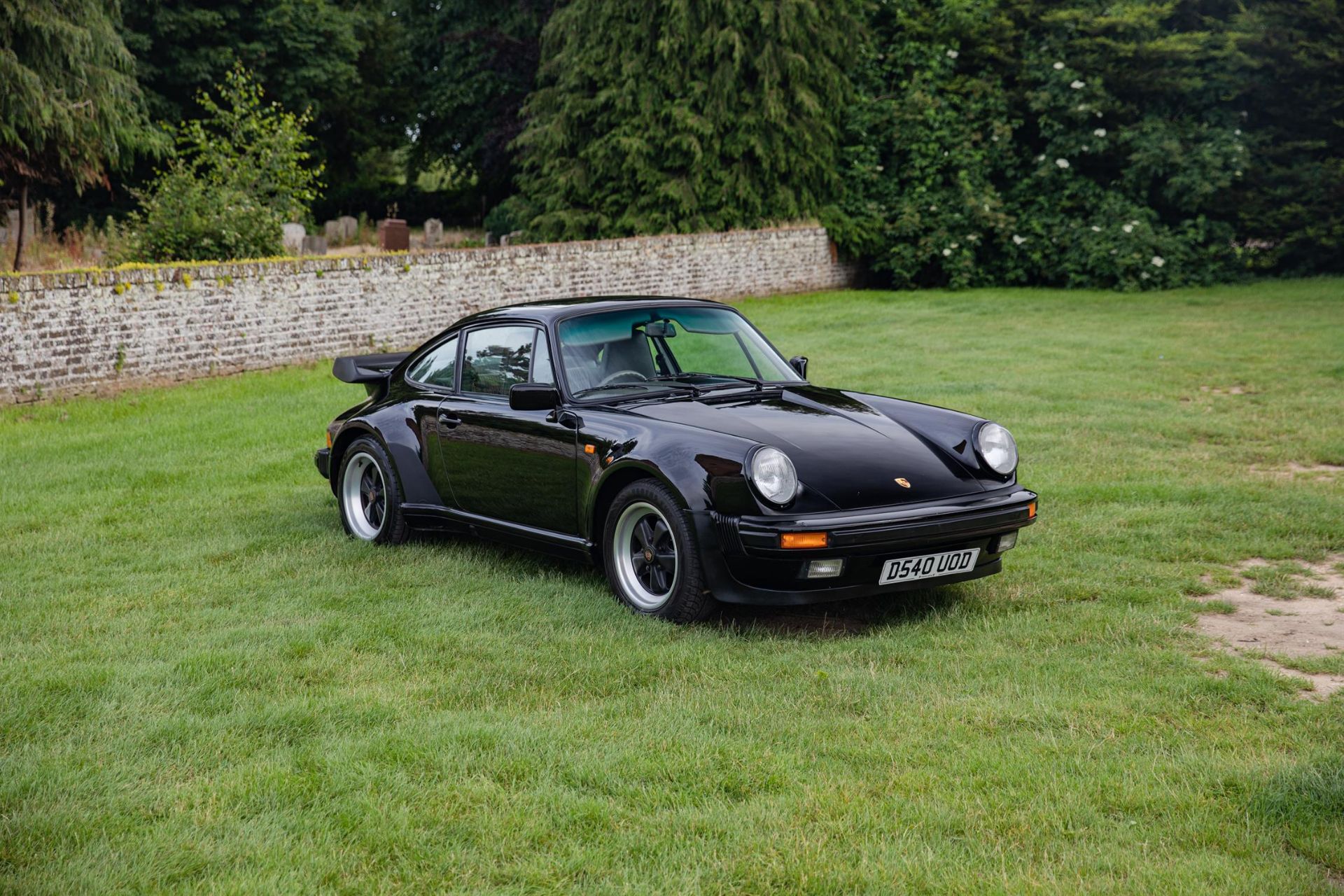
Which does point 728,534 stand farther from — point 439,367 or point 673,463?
point 439,367

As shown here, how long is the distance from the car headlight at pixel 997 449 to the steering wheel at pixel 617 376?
5.71 feet

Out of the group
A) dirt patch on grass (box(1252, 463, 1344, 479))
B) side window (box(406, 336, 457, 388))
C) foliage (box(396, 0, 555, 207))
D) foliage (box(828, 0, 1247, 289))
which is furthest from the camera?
foliage (box(396, 0, 555, 207))

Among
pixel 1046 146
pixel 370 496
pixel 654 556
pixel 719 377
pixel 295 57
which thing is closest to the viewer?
pixel 654 556

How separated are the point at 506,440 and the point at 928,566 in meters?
2.29

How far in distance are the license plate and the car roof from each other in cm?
199

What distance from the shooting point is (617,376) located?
6.74 m

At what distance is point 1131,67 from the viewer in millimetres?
27953

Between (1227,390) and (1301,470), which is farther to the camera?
(1227,390)

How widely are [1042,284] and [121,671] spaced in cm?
2619

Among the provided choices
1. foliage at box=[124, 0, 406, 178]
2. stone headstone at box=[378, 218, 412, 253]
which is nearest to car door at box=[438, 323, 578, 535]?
stone headstone at box=[378, 218, 412, 253]

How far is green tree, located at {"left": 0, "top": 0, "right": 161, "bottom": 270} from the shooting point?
66.3 feet

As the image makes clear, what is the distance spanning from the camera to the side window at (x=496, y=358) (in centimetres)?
692

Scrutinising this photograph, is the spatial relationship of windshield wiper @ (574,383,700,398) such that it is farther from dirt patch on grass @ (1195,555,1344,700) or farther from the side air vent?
dirt patch on grass @ (1195,555,1344,700)

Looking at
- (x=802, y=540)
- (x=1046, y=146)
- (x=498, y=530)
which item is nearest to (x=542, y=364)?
(x=498, y=530)
